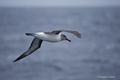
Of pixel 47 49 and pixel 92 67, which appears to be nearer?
pixel 92 67

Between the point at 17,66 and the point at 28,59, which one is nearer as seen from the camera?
the point at 17,66

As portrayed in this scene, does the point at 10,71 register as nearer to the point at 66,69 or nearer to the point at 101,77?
the point at 66,69

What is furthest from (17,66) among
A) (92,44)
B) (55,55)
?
(92,44)

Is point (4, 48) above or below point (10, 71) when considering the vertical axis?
above

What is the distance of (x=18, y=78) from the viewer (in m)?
36.1

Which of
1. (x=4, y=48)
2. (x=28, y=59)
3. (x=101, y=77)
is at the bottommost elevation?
(x=101, y=77)

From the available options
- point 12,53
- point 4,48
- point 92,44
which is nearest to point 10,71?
point 12,53

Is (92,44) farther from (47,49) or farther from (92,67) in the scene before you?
(92,67)

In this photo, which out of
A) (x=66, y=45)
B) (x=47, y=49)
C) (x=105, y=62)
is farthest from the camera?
(x=66, y=45)

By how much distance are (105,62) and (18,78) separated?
13043mm

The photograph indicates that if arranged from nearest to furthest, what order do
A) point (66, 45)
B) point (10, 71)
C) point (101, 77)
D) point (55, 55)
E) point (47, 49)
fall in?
point (101, 77) → point (10, 71) → point (55, 55) → point (47, 49) → point (66, 45)

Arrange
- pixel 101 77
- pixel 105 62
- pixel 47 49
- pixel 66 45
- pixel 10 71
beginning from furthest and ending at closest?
pixel 66 45, pixel 47 49, pixel 105 62, pixel 10 71, pixel 101 77

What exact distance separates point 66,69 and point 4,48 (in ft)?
59.8

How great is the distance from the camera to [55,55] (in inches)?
1852
